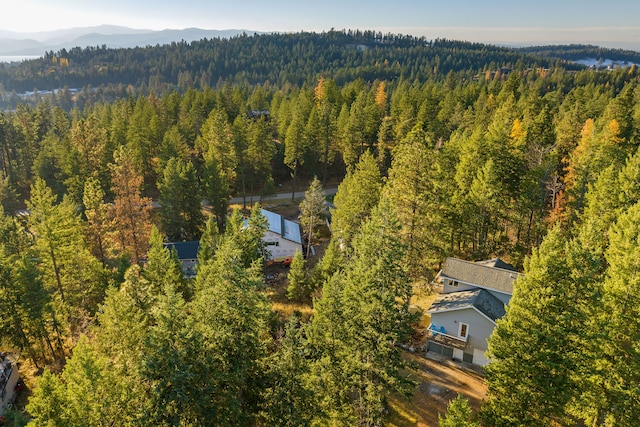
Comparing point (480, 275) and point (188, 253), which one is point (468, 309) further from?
point (188, 253)

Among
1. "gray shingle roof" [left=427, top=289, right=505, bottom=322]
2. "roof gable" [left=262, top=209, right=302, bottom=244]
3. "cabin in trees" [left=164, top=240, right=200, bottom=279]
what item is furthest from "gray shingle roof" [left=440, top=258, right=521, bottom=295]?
"cabin in trees" [left=164, top=240, right=200, bottom=279]

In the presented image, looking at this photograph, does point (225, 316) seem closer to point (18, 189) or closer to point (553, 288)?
point (553, 288)

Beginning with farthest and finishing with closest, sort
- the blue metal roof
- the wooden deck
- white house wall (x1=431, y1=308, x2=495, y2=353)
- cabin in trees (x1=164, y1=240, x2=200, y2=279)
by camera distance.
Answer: the blue metal roof, cabin in trees (x1=164, y1=240, x2=200, y2=279), the wooden deck, white house wall (x1=431, y1=308, x2=495, y2=353)

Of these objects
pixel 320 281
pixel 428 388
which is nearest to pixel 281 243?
pixel 320 281

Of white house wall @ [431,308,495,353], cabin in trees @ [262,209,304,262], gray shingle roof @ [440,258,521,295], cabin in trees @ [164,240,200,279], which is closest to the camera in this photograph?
white house wall @ [431,308,495,353]

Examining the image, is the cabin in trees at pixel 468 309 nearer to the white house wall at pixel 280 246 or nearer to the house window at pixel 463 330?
the house window at pixel 463 330

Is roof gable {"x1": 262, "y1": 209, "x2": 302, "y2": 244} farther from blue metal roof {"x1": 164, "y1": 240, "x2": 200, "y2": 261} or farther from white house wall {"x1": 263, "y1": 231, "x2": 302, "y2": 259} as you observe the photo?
blue metal roof {"x1": 164, "y1": 240, "x2": 200, "y2": 261}
